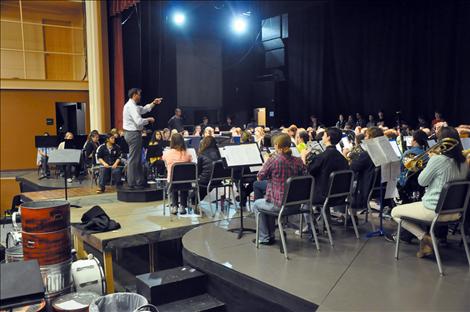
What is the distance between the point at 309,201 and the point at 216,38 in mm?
15580

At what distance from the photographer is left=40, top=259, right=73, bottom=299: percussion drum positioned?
400cm

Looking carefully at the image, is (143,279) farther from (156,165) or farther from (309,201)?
(156,165)

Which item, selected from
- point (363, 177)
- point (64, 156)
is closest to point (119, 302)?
point (363, 177)

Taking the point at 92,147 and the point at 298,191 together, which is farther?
the point at 92,147

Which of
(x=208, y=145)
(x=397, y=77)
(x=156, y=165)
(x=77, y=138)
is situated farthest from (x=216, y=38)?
(x=208, y=145)

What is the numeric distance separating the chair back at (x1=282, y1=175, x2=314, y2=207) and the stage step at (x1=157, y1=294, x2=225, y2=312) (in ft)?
4.02

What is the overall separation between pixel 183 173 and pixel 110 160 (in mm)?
3613

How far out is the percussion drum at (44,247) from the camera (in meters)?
3.97

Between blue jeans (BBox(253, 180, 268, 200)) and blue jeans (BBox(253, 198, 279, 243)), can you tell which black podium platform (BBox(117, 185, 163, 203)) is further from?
blue jeans (BBox(253, 198, 279, 243))

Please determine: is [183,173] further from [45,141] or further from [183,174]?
[45,141]

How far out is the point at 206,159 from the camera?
21.3ft

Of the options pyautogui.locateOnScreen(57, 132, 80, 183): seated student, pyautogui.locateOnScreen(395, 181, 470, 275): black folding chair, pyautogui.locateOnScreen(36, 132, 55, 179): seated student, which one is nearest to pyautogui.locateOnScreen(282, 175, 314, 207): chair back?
pyautogui.locateOnScreen(395, 181, 470, 275): black folding chair

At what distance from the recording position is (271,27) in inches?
746

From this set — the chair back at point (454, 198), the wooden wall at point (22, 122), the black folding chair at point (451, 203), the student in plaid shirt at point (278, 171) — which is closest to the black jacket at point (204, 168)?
the student in plaid shirt at point (278, 171)
